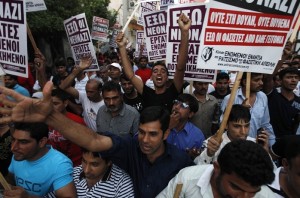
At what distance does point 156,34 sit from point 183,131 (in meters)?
2.61

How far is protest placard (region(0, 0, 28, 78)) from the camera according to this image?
353 centimetres

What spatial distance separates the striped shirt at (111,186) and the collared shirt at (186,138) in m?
0.98

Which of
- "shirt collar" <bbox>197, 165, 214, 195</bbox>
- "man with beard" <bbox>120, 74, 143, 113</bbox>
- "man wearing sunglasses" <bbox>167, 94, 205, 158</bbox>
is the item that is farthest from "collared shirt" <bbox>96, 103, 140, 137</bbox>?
"shirt collar" <bbox>197, 165, 214, 195</bbox>

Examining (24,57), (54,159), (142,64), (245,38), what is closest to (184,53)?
(245,38)

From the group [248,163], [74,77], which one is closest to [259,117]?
[248,163]

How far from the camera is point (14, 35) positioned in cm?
354

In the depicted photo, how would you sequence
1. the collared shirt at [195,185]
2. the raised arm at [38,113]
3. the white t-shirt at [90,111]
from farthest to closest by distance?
the white t-shirt at [90,111]
the collared shirt at [195,185]
the raised arm at [38,113]

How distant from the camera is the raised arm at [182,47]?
13.0 ft

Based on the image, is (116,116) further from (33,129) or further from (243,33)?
(243,33)

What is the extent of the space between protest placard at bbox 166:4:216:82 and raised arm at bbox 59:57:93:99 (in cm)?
128

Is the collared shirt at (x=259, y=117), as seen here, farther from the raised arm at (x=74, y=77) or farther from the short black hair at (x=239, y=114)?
the raised arm at (x=74, y=77)

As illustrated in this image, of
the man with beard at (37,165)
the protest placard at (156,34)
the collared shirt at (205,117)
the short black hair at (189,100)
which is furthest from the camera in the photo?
the protest placard at (156,34)

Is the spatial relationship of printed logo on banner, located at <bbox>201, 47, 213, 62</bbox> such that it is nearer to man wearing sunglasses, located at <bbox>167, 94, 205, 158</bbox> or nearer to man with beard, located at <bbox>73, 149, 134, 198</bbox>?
man wearing sunglasses, located at <bbox>167, 94, 205, 158</bbox>

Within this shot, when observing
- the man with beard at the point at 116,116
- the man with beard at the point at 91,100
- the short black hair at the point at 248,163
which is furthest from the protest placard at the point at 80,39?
the short black hair at the point at 248,163
